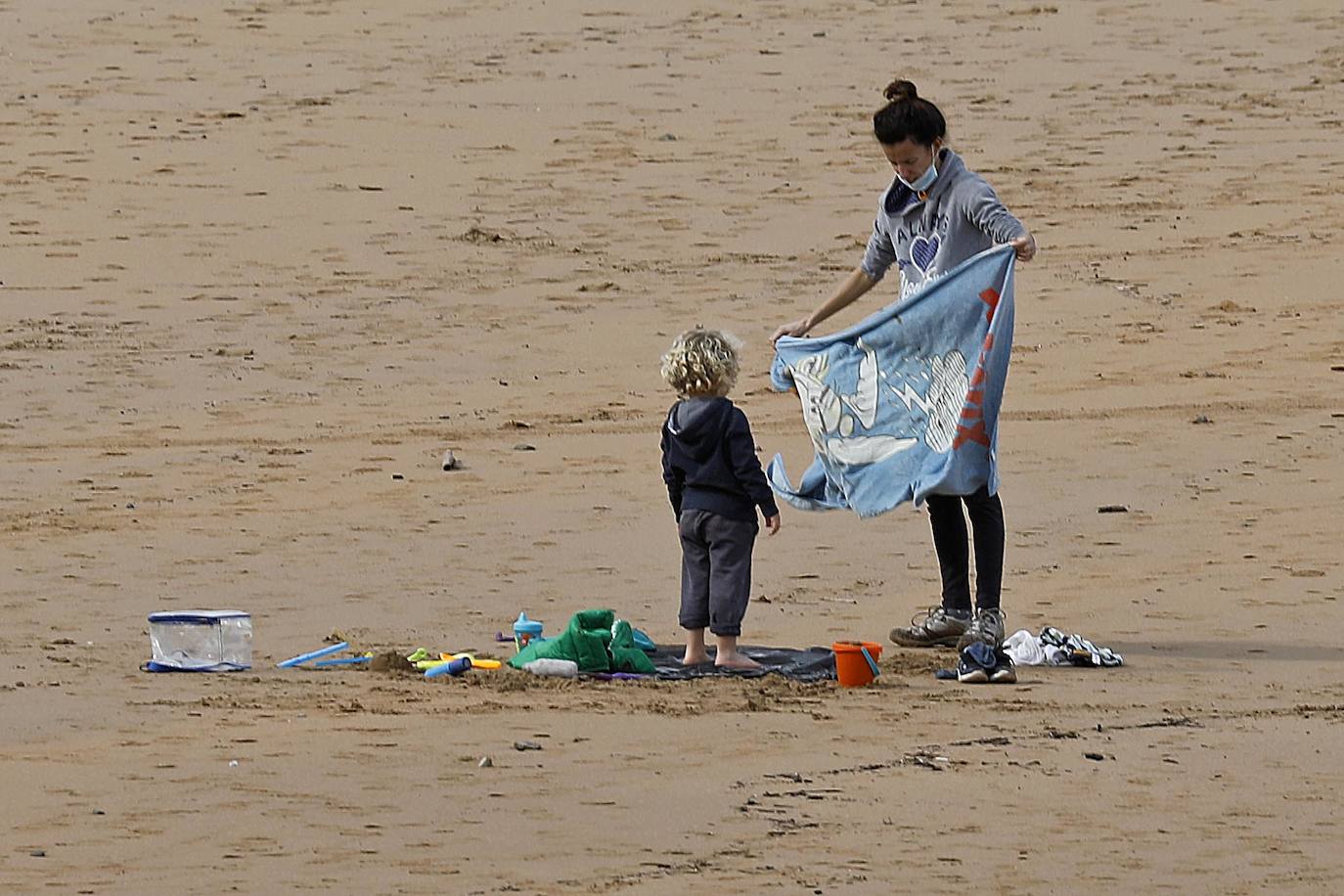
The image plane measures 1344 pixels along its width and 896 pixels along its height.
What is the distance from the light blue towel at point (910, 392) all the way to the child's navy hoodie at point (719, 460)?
622mm

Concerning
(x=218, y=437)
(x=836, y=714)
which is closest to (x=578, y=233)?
(x=218, y=437)

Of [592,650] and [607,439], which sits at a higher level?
[607,439]

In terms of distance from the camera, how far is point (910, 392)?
26.5 ft

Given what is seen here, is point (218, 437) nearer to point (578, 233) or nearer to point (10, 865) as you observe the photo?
point (578, 233)

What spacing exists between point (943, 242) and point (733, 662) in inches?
61.3

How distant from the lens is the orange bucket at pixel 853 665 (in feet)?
Result: 23.6

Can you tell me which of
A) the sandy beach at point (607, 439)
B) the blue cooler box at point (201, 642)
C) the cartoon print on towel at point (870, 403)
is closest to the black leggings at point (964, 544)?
the cartoon print on towel at point (870, 403)

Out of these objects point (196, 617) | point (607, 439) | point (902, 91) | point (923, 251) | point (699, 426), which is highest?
point (902, 91)

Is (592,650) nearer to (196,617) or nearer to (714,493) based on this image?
(714,493)

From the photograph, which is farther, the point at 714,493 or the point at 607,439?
the point at 607,439

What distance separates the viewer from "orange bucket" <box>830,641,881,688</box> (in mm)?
7184

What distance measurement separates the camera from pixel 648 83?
20422 millimetres

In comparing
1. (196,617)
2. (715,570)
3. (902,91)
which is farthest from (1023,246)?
(196,617)

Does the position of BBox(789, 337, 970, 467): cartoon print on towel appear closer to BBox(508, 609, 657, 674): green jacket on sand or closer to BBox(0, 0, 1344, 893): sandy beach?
BBox(0, 0, 1344, 893): sandy beach
